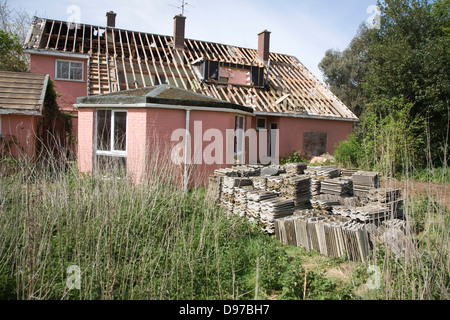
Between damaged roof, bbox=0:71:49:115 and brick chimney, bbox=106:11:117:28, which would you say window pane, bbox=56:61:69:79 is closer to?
damaged roof, bbox=0:71:49:115

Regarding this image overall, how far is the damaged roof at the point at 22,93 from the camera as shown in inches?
444

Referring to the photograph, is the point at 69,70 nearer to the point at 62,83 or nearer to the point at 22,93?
the point at 62,83

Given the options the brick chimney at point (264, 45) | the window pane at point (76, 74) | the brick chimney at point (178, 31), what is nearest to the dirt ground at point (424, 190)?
the brick chimney at point (264, 45)

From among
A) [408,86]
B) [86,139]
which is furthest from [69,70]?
[408,86]

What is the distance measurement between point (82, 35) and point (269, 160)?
41.6 ft

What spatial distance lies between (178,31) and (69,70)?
6.81 metres

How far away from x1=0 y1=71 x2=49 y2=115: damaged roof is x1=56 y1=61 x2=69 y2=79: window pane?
4.28 m

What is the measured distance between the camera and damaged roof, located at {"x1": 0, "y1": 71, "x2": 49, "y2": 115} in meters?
11.3

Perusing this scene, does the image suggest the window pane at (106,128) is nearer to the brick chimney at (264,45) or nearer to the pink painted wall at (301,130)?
the pink painted wall at (301,130)

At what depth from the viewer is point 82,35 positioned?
757 inches

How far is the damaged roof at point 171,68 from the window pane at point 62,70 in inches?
22.3

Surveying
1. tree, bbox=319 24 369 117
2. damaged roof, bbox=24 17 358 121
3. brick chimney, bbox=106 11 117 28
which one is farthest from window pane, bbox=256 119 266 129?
tree, bbox=319 24 369 117
